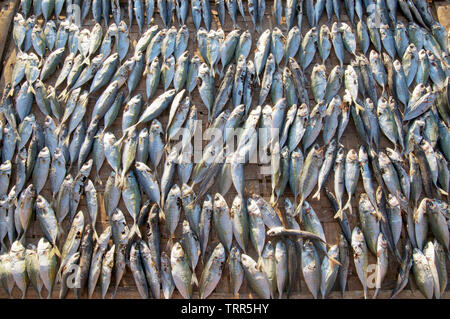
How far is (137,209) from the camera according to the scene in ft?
10.5

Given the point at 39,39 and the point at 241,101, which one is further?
the point at 39,39

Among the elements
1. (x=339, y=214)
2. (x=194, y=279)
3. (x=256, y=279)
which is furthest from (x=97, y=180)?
(x=339, y=214)

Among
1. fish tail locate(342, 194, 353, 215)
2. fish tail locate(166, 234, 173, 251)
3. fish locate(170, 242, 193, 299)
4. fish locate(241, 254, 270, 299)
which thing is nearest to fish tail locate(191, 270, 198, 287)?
fish locate(170, 242, 193, 299)

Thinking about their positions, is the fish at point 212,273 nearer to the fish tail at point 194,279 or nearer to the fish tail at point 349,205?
the fish tail at point 194,279

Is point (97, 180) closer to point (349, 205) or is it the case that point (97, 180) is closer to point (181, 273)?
point (181, 273)

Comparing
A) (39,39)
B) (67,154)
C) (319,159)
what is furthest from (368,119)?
(39,39)

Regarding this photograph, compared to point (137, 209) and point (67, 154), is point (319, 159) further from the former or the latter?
point (67, 154)

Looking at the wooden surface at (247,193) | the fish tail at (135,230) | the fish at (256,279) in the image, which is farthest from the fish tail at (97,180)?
the fish at (256,279)

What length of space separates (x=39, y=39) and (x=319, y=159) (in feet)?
11.5

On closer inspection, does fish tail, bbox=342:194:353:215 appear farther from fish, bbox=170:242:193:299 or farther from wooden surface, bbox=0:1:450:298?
fish, bbox=170:242:193:299

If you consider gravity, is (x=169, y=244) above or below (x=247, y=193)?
below

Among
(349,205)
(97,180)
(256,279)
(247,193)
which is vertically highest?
(97,180)

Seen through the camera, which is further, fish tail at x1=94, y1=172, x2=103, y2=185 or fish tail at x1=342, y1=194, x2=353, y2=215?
fish tail at x1=94, y1=172, x2=103, y2=185
